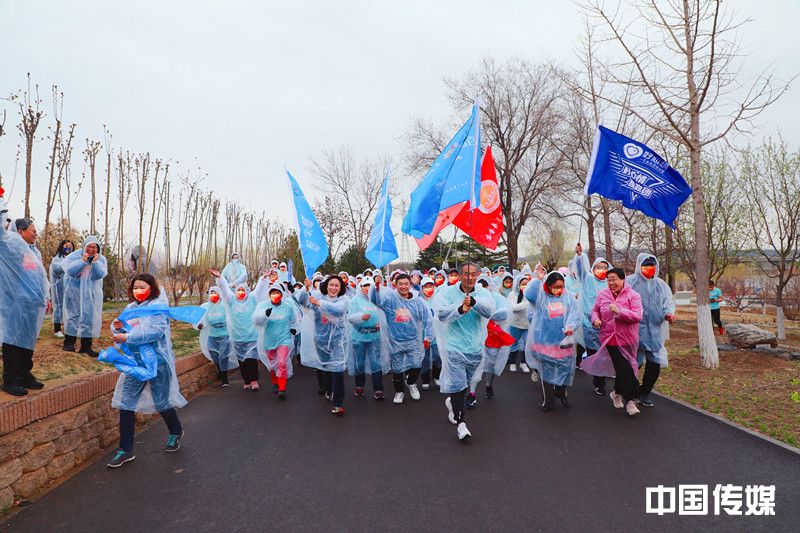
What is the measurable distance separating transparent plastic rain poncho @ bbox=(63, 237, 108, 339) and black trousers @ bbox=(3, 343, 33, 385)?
2.36 metres

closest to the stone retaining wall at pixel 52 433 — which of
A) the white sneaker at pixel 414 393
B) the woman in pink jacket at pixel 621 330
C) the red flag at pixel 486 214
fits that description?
the white sneaker at pixel 414 393

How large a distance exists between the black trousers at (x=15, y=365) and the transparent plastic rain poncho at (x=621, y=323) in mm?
6127

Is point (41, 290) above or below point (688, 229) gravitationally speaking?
below

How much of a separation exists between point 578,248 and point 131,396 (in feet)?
20.3

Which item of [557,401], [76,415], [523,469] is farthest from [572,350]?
[76,415]

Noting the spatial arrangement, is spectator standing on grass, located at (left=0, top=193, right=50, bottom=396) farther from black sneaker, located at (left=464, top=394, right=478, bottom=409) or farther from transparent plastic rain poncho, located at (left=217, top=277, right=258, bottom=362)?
black sneaker, located at (left=464, top=394, right=478, bottom=409)

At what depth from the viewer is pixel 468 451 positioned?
4637mm

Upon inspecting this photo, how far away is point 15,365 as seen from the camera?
4410mm

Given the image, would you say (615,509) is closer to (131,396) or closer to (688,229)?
(131,396)

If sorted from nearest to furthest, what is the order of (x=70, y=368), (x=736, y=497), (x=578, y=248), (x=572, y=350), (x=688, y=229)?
(x=736, y=497) < (x=70, y=368) < (x=572, y=350) < (x=578, y=248) < (x=688, y=229)

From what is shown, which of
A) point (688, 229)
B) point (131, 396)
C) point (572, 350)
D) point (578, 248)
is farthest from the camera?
point (688, 229)

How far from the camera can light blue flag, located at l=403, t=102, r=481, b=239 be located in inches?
209

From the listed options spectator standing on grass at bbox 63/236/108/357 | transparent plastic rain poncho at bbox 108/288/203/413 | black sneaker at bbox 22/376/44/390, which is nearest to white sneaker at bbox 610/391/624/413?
transparent plastic rain poncho at bbox 108/288/203/413

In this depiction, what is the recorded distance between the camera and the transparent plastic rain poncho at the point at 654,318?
6.26 metres
